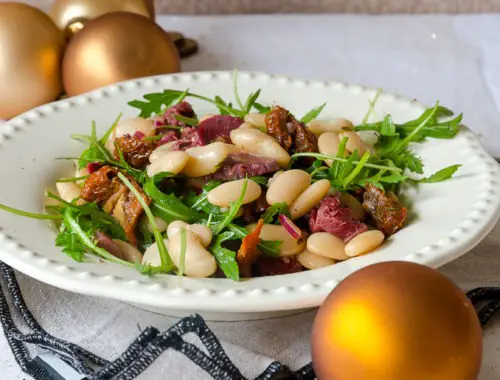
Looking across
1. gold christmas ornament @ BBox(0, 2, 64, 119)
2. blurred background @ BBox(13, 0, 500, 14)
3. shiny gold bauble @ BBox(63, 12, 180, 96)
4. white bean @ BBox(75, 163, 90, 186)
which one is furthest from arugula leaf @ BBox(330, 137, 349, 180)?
blurred background @ BBox(13, 0, 500, 14)

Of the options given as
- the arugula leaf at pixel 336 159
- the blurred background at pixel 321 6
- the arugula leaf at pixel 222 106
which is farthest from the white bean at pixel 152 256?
the blurred background at pixel 321 6

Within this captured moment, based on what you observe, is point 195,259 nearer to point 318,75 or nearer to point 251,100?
point 251,100

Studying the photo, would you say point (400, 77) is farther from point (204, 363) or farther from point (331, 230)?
point (204, 363)

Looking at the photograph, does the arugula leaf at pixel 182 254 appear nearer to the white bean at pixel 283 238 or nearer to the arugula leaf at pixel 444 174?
the white bean at pixel 283 238

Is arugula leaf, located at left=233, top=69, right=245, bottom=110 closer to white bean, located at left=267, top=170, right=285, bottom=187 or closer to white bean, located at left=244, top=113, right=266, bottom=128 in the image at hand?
white bean, located at left=244, top=113, right=266, bottom=128

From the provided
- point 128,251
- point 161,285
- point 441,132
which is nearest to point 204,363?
point 161,285

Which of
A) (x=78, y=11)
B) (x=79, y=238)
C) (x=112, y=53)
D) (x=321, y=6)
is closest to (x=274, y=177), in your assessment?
(x=79, y=238)
